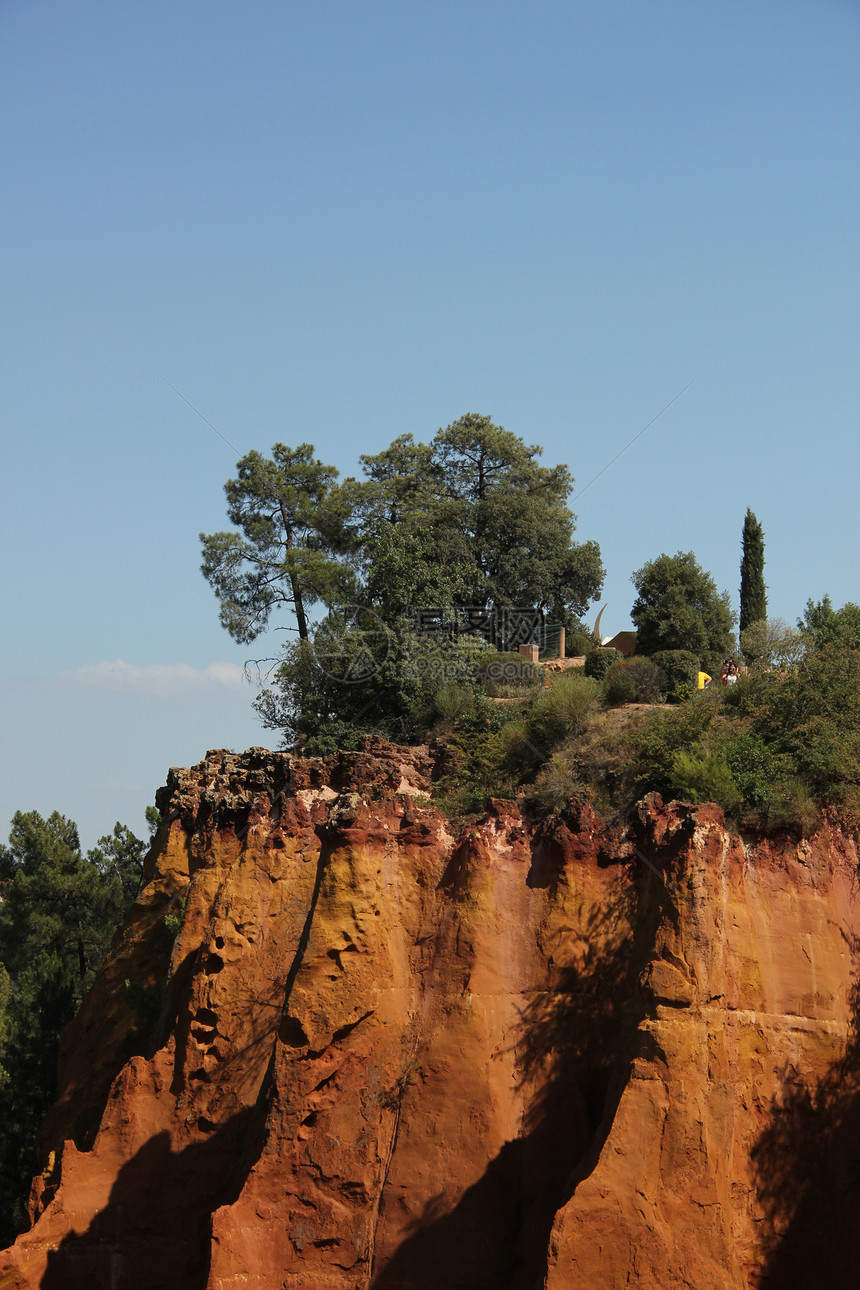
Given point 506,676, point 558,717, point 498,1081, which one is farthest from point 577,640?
point 498,1081

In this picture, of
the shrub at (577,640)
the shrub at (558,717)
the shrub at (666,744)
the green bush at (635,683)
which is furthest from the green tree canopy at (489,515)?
the shrub at (666,744)

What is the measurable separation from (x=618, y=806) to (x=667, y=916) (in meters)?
6.47

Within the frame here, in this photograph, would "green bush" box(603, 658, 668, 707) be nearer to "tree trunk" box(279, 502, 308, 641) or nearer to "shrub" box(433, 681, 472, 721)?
"shrub" box(433, 681, 472, 721)

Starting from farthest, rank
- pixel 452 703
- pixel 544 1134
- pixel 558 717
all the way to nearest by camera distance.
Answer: pixel 452 703 → pixel 558 717 → pixel 544 1134

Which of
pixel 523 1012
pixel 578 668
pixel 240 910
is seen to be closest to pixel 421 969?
pixel 523 1012

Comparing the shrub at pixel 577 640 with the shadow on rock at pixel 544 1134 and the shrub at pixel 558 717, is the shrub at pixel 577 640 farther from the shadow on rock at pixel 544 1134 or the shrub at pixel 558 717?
the shadow on rock at pixel 544 1134

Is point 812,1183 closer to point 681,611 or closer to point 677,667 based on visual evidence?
point 677,667

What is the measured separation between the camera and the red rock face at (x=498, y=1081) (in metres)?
14.8

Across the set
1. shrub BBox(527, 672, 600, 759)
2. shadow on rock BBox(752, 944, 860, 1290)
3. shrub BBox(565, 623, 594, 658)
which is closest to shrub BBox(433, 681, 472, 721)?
shrub BBox(527, 672, 600, 759)

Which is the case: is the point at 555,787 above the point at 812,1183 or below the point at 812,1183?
above

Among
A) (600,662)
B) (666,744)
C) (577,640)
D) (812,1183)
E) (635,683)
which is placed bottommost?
(812,1183)

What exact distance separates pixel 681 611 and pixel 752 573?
4124 mm

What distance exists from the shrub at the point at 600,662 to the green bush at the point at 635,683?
2.48ft

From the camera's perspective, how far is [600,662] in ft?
107
